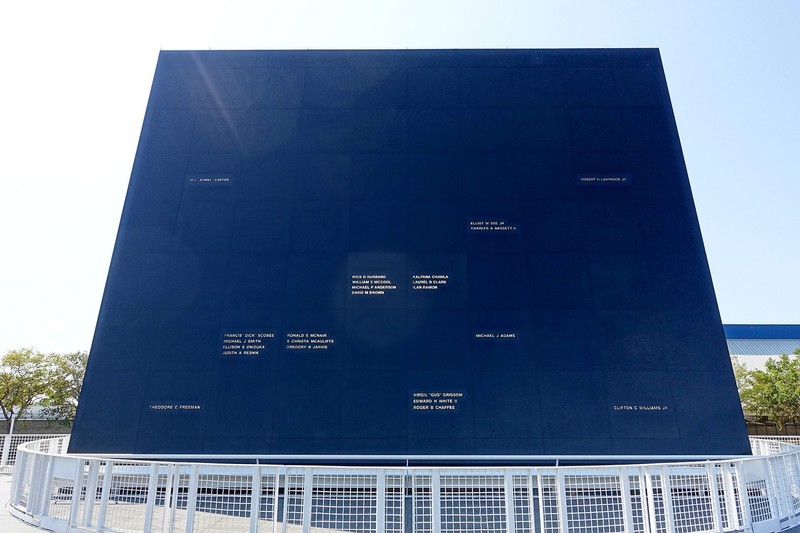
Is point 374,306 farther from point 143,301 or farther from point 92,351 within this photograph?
point 92,351

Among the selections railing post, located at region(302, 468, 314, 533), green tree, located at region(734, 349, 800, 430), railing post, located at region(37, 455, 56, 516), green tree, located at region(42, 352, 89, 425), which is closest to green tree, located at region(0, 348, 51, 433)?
green tree, located at region(42, 352, 89, 425)

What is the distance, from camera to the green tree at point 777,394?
20.8m

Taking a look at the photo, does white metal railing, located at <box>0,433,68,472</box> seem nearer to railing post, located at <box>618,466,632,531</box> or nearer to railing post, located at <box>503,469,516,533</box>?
railing post, located at <box>503,469,516,533</box>

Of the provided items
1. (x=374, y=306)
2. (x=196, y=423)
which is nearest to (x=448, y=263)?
(x=374, y=306)

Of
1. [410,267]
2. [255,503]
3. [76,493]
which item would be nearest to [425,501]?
[255,503]

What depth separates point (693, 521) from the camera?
5.76 m

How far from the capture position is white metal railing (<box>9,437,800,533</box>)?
535 centimetres

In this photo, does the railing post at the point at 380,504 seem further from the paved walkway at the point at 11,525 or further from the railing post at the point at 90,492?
the paved walkway at the point at 11,525

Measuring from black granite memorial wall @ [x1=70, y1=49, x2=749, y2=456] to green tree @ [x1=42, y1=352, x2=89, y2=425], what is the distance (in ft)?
49.7

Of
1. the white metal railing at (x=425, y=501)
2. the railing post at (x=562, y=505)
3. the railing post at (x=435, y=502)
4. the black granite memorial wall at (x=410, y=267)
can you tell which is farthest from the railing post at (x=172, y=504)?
the railing post at (x=562, y=505)

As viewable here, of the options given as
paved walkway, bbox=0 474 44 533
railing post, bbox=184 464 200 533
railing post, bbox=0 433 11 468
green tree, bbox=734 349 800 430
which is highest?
green tree, bbox=734 349 800 430

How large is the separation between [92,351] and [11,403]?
661 inches

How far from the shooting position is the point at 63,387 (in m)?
22.8

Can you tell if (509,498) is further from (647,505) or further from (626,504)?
(647,505)
